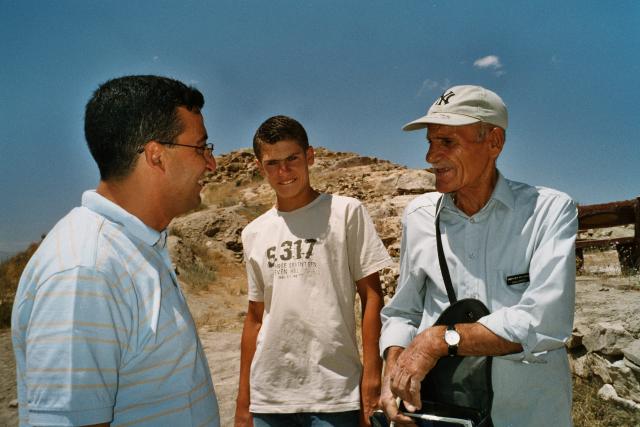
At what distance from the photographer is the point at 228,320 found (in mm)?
8953

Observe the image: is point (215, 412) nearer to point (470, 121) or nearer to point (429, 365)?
point (429, 365)

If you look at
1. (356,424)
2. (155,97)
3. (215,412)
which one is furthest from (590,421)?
(155,97)

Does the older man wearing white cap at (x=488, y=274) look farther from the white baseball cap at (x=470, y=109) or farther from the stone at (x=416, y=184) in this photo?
the stone at (x=416, y=184)

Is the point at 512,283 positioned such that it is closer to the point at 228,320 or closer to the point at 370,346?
the point at 370,346

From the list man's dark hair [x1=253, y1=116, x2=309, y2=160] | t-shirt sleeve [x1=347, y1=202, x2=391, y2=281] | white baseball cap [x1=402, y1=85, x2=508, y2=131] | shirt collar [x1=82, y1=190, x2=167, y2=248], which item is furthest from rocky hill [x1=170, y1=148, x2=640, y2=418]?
shirt collar [x1=82, y1=190, x2=167, y2=248]

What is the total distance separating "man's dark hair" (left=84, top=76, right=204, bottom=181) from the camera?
5.11ft

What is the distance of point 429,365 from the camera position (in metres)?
1.68

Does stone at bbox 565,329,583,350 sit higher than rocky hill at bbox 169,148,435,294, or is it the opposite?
rocky hill at bbox 169,148,435,294

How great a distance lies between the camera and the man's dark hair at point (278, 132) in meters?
2.68

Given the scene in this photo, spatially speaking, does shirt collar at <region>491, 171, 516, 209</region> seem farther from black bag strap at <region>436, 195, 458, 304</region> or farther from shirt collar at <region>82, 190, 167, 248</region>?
shirt collar at <region>82, 190, 167, 248</region>

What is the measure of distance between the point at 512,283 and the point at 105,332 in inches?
58.8

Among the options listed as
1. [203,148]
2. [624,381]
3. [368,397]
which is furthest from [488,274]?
[624,381]

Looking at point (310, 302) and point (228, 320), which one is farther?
point (228, 320)

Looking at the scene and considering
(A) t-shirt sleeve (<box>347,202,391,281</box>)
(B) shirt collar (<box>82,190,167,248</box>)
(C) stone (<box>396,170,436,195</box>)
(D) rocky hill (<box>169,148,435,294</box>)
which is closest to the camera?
(B) shirt collar (<box>82,190,167,248</box>)
